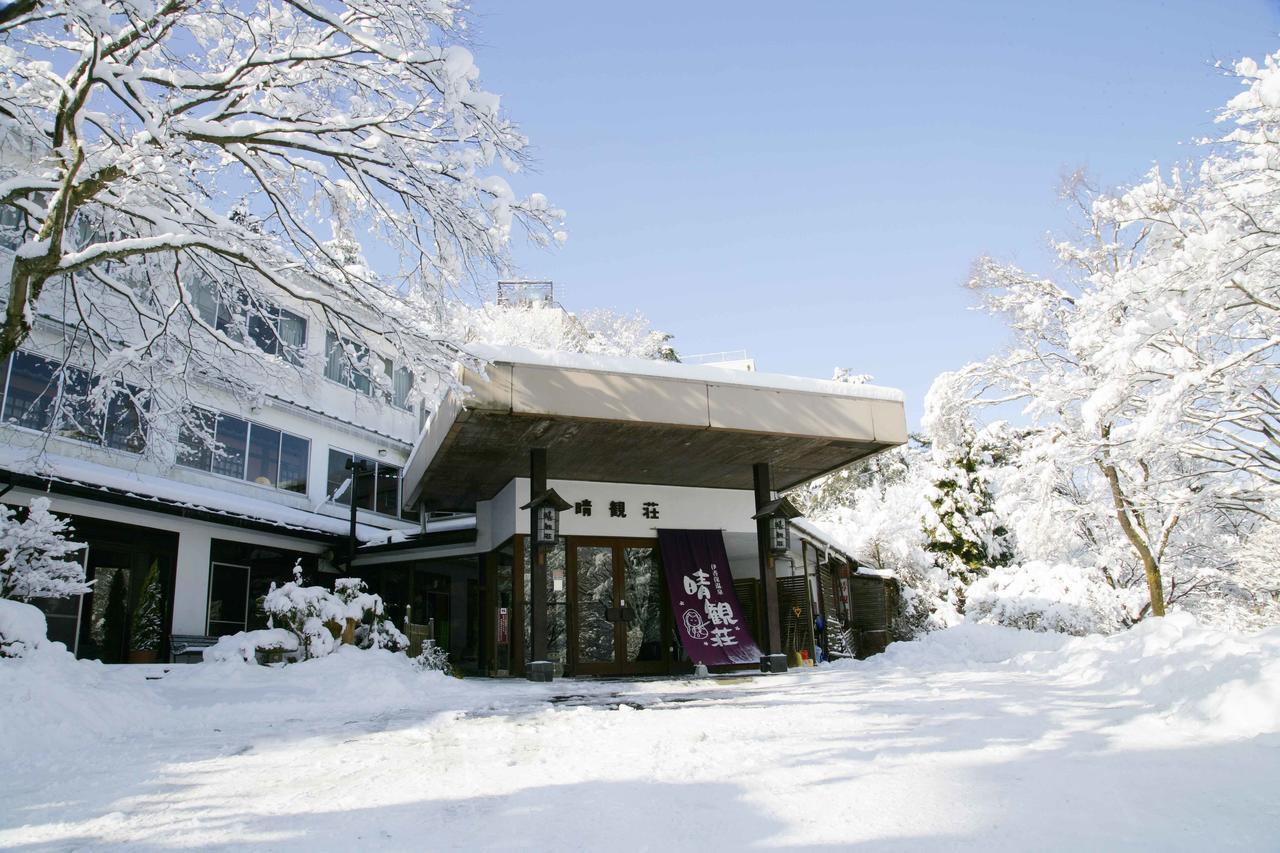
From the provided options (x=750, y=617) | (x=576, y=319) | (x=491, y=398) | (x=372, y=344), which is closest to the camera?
(x=372, y=344)

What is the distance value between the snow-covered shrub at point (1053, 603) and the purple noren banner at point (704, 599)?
27.2 ft

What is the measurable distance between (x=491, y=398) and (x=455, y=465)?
9.80 ft

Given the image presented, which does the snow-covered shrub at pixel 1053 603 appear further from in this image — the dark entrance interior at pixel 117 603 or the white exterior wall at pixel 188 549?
the dark entrance interior at pixel 117 603

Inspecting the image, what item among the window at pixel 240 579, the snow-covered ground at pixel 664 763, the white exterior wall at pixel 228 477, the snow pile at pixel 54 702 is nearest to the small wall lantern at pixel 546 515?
the white exterior wall at pixel 228 477

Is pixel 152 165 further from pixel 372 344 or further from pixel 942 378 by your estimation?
pixel 942 378

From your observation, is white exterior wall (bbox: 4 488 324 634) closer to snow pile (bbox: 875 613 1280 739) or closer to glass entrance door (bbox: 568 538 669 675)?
glass entrance door (bbox: 568 538 669 675)

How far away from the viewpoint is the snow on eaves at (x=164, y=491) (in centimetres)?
994

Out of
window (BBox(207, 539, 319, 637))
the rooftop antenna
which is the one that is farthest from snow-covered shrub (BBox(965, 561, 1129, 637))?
the rooftop antenna

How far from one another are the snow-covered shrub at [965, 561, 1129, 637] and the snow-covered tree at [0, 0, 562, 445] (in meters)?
15.3

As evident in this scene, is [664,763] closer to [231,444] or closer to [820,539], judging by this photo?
[820,539]

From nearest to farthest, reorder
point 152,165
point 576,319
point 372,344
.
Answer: point 152,165 → point 372,344 → point 576,319

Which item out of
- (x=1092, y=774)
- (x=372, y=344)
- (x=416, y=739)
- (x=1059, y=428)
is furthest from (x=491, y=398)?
(x=1059, y=428)

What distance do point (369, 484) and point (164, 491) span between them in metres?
6.13

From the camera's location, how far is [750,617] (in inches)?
576
